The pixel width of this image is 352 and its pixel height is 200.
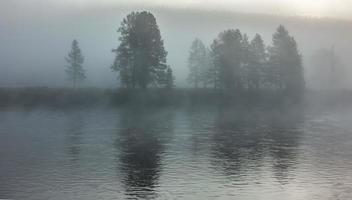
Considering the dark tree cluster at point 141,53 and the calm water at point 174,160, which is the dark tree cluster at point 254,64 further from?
the calm water at point 174,160

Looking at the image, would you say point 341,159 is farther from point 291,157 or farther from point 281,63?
point 281,63

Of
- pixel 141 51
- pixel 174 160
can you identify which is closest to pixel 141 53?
pixel 141 51

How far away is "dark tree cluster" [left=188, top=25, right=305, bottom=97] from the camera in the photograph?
2854 inches

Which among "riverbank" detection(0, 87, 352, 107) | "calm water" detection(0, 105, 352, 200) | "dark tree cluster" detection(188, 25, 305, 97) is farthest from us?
"dark tree cluster" detection(188, 25, 305, 97)

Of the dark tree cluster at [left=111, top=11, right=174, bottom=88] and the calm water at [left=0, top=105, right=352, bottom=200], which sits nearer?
the calm water at [left=0, top=105, right=352, bottom=200]

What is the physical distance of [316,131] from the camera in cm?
3556

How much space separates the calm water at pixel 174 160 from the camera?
15.0 meters

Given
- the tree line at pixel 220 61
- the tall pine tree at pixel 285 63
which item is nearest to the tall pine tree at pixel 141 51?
the tree line at pixel 220 61

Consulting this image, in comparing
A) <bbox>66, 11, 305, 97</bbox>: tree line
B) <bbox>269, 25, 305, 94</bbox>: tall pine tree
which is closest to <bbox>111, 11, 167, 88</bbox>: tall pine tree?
<bbox>66, 11, 305, 97</bbox>: tree line

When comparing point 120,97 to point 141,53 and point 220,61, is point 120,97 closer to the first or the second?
point 141,53

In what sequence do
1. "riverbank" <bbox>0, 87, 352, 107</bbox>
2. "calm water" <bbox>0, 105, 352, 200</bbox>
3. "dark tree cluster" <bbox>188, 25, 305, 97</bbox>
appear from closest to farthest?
"calm water" <bbox>0, 105, 352, 200</bbox> → "riverbank" <bbox>0, 87, 352, 107</bbox> → "dark tree cluster" <bbox>188, 25, 305, 97</bbox>

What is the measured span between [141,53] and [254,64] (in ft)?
62.2

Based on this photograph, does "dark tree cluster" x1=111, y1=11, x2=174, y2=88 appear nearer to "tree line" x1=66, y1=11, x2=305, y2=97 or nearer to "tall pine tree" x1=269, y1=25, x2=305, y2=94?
"tree line" x1=66, y1=11, x2=305, y2=97

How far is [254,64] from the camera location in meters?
74.8
